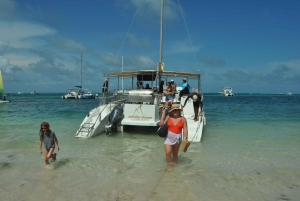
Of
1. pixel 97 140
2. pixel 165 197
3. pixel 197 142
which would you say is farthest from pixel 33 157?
pixel 197 142

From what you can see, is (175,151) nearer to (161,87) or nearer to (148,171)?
(148,171)

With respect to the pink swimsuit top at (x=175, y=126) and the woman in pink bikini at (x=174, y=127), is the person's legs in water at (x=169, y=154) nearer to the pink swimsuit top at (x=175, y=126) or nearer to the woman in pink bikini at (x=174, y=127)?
the woman in pink bikini at (x=174, y=127)

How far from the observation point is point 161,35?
15805 mm

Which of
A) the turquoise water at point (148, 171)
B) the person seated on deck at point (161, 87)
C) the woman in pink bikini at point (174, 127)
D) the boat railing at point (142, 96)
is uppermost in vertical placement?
the person seated on deck at point (161, 87)

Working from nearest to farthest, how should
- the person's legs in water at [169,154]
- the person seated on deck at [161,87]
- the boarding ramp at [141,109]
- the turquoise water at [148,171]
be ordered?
the turquoise water at [148,171]
the person's legs in water at [169,154]
the boarding ramp at [141,109]
the person seated on deck at [161,87]

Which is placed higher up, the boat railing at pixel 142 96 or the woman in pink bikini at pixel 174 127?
the boat railing at pixel 142 96

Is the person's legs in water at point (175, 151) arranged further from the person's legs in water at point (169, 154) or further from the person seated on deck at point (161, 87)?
the person seated on deck at point (161, 87)

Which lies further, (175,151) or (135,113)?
(135,113)

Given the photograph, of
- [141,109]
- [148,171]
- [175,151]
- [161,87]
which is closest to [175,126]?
[175,151]

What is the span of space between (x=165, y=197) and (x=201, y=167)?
94.9 inches

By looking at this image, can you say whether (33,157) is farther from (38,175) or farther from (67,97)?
(67,97)

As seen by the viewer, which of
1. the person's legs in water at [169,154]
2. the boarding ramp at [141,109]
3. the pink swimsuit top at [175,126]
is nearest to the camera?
the pink swimsuit top at [175,126]

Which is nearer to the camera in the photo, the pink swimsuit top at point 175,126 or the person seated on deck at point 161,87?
the pink swimsuit top at point 175,126

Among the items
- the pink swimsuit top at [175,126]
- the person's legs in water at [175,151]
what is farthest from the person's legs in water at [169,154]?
the pink swimsuit top at [175,126]
